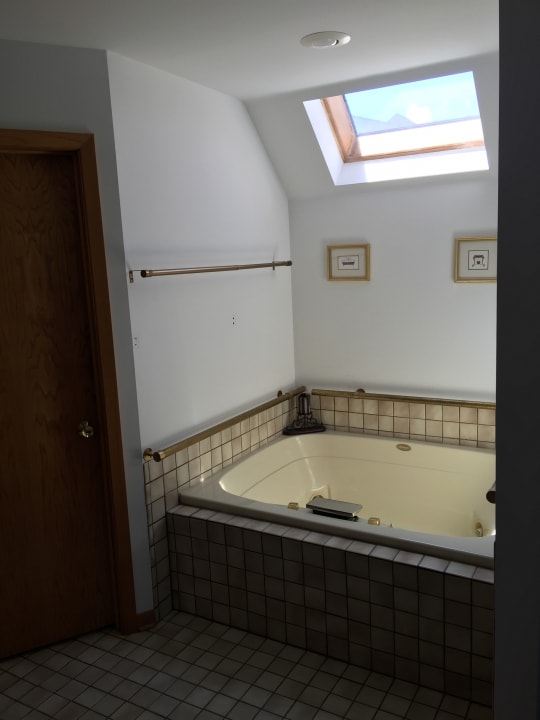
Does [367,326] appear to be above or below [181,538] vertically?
above

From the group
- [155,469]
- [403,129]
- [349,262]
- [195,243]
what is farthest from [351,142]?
[155,469]

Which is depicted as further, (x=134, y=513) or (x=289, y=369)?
(x=289, y=369)

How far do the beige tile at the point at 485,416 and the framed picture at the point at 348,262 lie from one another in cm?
93

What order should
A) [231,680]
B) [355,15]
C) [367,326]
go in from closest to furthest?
[355,15]
[231,680]
[367,326]

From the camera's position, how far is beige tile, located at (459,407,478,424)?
3.33 meters

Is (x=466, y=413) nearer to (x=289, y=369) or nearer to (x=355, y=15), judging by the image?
(x=289, y=369)

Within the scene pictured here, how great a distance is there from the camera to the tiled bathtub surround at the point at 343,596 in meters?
2.20

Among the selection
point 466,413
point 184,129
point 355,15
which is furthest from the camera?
point 466,413

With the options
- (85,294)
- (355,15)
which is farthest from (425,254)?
(85,294)

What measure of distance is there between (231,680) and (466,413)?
1.77 metres

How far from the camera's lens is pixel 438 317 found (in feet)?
11.2

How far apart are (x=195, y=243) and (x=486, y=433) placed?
1.75m

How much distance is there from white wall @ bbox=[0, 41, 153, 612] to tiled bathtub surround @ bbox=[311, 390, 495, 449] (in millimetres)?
1433

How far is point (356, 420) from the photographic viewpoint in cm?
367
